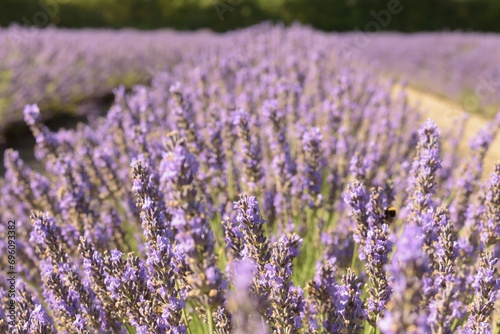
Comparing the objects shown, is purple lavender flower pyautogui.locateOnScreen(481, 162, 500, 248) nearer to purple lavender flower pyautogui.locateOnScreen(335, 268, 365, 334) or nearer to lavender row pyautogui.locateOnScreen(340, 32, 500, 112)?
Result: purple lavender flower pyautogui.locateOnScreen(335, 268, 365, 334)

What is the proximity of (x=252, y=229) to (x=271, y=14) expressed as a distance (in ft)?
58.4

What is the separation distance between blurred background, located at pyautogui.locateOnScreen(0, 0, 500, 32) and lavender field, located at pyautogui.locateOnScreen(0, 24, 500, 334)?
13.9 metres

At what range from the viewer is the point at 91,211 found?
2.40 m

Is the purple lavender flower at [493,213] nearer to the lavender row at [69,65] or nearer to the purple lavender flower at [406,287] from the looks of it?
the purple lavender flower at [406,287]

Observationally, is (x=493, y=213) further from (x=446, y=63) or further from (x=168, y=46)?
(x=168, y=46)

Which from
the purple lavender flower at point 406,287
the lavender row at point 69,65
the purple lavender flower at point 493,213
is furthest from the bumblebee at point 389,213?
the lavender row at point 69,65

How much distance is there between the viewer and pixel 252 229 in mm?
1448

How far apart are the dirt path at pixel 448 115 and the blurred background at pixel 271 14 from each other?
8793mm

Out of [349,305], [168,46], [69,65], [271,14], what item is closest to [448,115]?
[349,305]

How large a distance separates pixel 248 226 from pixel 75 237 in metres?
1.27

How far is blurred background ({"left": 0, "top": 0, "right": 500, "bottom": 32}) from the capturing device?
56.4 ft

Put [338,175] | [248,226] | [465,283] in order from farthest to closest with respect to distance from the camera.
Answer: [338,175]
[465,283]
[248,226]

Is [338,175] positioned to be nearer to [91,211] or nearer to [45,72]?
[91,211]

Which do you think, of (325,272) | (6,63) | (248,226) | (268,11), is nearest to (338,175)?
(325,272)
